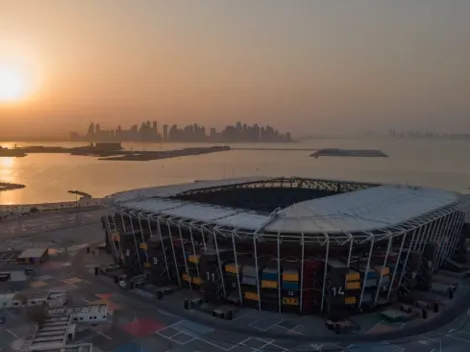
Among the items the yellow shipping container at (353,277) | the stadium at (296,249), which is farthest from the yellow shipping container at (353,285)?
the yellow shipping container at (353,277)

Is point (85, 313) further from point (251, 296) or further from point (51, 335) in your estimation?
point (251, 296)

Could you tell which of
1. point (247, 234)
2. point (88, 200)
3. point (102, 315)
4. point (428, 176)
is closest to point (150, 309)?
point (102, 315)

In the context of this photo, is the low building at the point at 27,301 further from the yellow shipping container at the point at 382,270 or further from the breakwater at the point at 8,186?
the breakwater at the point at 8,186

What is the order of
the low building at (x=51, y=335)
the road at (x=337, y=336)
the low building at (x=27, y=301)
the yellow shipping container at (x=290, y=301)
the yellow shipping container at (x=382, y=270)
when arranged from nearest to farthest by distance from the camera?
the low building at (x=51, y=335) → the road at (x=337, y=336) → the yellow shipping container at (x=290, y=301) → the yellow shipping container at (x=382, y=270) → the low building at (x=27, y=301)

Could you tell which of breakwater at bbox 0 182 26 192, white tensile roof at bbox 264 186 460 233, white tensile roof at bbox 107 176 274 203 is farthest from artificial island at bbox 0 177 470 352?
breakwater at bbox 0 182 26 192

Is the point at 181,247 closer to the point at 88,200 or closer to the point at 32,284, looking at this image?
the point at 32,284
